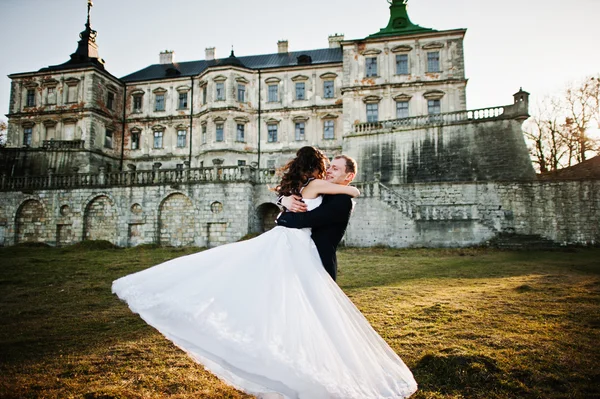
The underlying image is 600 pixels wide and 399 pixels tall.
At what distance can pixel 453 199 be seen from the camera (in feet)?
68.9

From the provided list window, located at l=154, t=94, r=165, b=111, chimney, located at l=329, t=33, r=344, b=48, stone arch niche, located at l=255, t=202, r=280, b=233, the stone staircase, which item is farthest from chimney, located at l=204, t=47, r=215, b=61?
the stone staircase

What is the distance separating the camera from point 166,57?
4153 centimetres

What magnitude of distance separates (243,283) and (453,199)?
20316 millimetres

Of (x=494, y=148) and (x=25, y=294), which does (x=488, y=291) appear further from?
(x=494, y=148)

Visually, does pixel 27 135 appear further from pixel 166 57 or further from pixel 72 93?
pixel 166 57

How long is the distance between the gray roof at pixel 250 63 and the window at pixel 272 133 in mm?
6237

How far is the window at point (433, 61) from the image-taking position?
3131cm

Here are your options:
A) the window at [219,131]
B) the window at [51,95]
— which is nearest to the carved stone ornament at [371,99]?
the window at [219,131]

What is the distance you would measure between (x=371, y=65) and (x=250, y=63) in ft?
45.9

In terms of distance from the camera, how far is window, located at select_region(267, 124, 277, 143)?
118 ft

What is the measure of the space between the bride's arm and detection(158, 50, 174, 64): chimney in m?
43.7

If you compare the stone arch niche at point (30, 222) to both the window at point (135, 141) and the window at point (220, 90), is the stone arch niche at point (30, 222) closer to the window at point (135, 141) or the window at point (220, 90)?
the window at point (135, 141)

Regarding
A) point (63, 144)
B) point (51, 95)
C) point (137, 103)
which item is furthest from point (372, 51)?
point (51, 95)

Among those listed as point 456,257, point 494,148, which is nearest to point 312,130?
point 494,148
